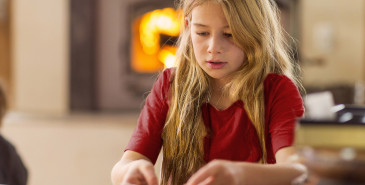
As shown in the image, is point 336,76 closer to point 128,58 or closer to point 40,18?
point 128,58

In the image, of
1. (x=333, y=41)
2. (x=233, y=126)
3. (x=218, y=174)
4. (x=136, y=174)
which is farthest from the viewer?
(x=333, y=41)

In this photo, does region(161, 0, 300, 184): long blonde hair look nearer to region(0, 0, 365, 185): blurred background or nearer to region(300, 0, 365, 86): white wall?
region(0, 0, 365, 185): blurred background

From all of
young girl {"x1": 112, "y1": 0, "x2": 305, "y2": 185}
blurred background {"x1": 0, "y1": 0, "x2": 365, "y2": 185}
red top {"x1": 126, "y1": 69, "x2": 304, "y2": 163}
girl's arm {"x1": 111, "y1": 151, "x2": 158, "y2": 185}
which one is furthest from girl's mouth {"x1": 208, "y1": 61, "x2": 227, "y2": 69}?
blurred background {"x1": 0, "y1": 0, "x2": 365, "y2": 185}

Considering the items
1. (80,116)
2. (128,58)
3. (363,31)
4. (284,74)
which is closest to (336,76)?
(363,31)

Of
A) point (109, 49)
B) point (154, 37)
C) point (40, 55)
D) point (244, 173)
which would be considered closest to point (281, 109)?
point (244, 173)

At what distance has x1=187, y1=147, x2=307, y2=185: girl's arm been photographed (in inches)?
28.3

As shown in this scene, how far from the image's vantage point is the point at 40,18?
13.0ft

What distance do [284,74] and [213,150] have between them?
8.3 inches

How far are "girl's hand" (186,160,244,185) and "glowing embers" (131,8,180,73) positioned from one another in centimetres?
317

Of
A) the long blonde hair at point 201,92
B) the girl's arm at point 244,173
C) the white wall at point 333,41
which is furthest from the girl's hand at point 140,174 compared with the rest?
the white wall at point 333,41

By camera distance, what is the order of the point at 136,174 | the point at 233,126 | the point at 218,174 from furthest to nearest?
the point at 233,126 < the point at 136,174 < the point at 218,174

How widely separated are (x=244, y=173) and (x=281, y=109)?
29 centimetres

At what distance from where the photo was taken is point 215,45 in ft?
3.15

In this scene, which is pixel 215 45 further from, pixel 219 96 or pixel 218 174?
pixel 218 174
